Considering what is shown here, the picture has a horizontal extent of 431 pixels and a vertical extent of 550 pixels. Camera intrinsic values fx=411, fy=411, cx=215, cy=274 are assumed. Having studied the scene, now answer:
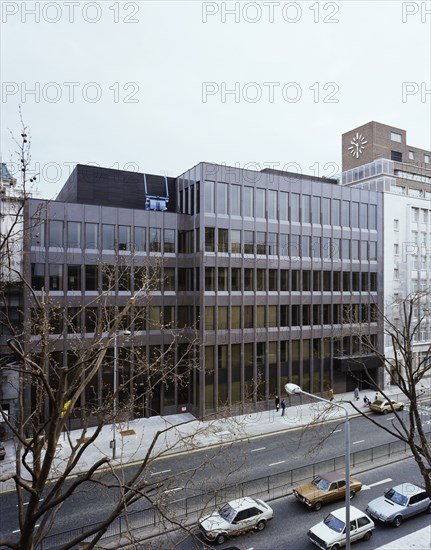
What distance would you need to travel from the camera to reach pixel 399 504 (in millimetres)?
17922

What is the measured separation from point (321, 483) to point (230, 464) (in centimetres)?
491

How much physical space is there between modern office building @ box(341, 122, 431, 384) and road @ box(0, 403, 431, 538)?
15.4 metres

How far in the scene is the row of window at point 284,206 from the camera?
33.2 meters

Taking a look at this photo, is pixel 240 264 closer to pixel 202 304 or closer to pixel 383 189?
pixel 202 304

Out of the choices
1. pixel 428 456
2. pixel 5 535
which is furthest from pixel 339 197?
pixel 5 535

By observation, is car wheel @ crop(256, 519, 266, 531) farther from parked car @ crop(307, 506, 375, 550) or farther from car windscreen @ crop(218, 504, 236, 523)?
parked car @ crop(307, 506, 375, 550)

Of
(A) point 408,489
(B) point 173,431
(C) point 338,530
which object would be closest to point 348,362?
(B) point 173,431

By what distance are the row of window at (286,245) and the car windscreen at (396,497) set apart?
66.0 ft

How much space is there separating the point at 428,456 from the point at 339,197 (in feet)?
97.4

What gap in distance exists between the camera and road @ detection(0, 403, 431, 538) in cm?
1762

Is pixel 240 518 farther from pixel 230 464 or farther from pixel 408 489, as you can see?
pixel 408 489

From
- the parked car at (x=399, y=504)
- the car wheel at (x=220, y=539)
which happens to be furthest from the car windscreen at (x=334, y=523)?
the car wheel at (x=220, y=539)

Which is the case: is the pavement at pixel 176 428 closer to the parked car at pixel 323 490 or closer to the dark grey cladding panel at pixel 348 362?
the dark grey cladding panel at pixel 348 362

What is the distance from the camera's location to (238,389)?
33750 millimetres
